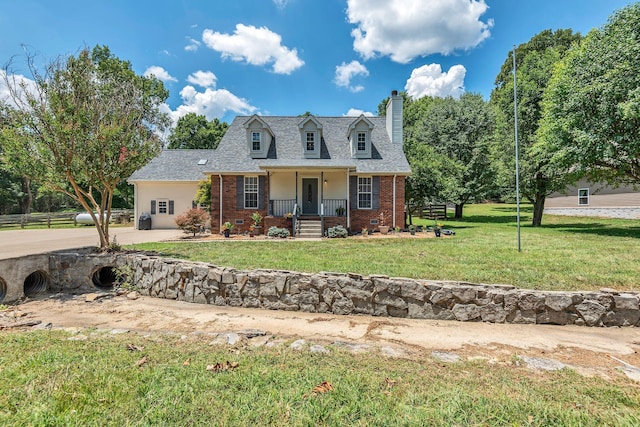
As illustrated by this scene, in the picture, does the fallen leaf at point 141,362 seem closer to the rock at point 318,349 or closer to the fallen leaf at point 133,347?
the fallen leaf at point 133,347

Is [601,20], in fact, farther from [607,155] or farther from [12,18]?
[12,18]

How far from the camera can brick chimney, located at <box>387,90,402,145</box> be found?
57.6ft

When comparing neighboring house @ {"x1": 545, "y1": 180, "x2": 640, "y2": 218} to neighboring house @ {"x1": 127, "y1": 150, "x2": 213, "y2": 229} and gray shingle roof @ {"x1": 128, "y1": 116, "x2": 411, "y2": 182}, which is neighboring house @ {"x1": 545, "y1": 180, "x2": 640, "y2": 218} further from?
neighboring house @ {"x1": 127, "y1": 150, "x2": 213, "y2": 229}

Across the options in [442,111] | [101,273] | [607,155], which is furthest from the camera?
[442,111]

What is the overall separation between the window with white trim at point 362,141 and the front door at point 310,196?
330 cm

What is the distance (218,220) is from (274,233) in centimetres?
387

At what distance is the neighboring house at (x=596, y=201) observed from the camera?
66.6 feet

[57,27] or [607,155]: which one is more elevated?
[57,27]

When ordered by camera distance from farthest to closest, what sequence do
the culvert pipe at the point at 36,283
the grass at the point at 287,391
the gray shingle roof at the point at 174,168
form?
1. the gray shingle roof at the point at 174,168
2. the culvert pipe at the point at 36,283
3. the grass at the point at 287,391

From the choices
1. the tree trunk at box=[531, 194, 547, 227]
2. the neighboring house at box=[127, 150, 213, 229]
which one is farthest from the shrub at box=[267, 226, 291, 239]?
the tree trunk at box=[531, 194, 547, 227]

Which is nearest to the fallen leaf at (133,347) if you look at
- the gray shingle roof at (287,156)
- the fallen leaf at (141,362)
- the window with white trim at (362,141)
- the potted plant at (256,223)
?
the fallen leaf at (141,362)

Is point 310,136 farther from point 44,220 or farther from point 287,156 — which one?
point 44,220

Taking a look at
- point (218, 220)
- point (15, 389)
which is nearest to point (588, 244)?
point (15, 389)

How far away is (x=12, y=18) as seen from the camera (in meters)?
8.72
